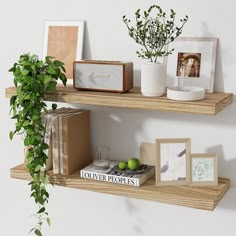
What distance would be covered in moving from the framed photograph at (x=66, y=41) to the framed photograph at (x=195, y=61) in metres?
0.33

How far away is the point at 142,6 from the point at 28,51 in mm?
485

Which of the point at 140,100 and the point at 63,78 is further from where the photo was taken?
the point at 63,78

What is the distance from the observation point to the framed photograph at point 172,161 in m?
1.47

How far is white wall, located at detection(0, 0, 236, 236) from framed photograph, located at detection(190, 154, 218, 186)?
2.6 inches

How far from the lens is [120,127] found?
165 centimetres

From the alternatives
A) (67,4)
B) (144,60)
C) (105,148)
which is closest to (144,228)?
(105,148)

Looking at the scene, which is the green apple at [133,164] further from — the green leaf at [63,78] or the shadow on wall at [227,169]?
the green leaf at [63,78]

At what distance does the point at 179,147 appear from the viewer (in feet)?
4.84

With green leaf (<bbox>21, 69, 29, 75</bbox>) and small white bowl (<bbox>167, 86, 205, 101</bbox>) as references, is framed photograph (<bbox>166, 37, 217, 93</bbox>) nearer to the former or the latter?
small white bowl (<bbox>167, 86, 205, 101</bbox>)

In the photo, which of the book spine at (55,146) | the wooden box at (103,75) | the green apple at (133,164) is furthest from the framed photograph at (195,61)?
the book spine at (55,146)

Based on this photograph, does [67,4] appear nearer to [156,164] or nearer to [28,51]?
[28,51]

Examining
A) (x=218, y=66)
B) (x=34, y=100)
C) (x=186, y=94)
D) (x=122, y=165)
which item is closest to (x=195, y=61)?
(x=218, y=66)

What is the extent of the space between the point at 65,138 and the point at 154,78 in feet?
1.19

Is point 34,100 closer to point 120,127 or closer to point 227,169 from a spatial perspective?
point 120,127
